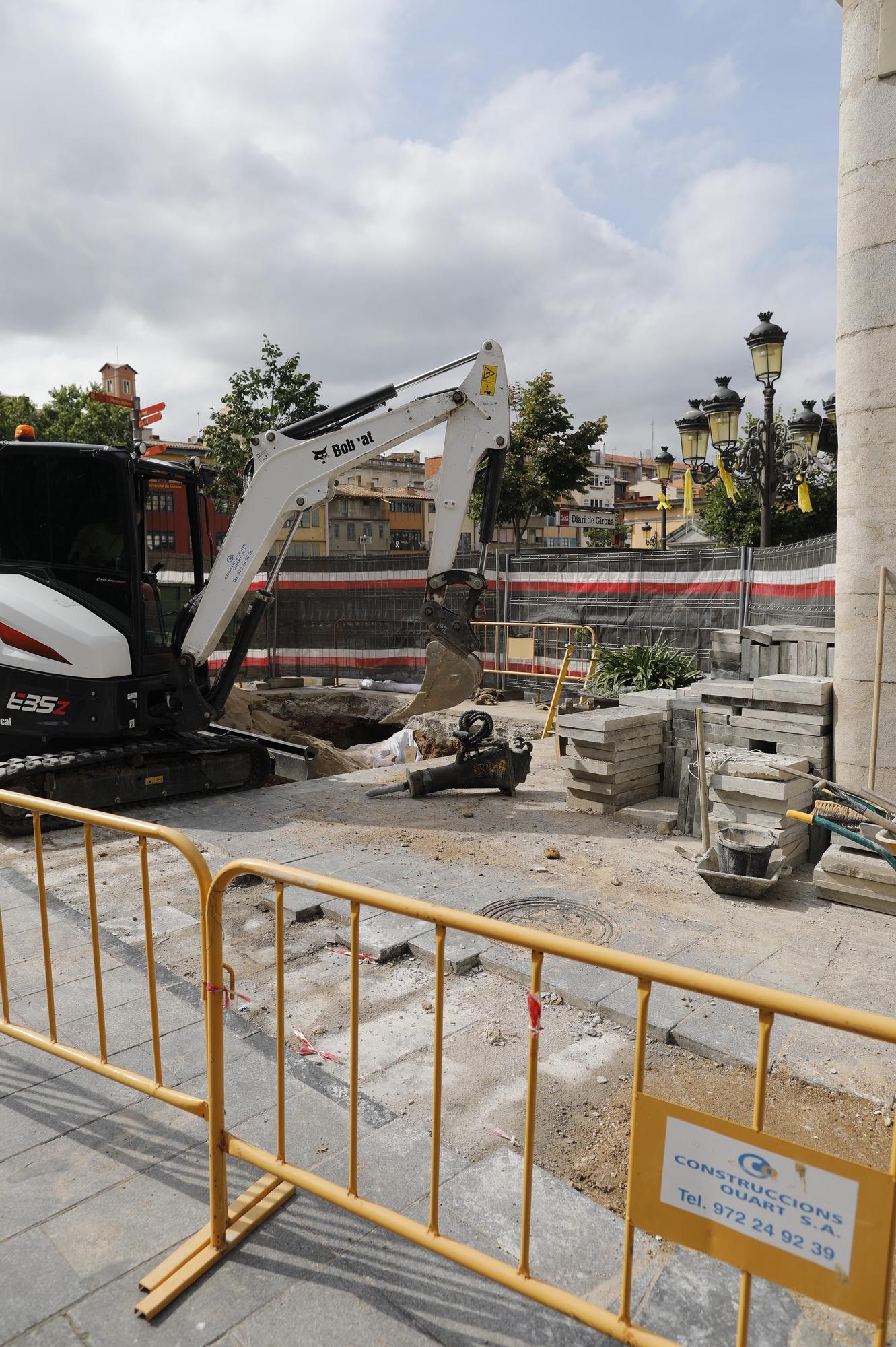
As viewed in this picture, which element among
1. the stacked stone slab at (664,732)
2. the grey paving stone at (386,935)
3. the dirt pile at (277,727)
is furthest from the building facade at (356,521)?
the grey paving stone at (386,935)

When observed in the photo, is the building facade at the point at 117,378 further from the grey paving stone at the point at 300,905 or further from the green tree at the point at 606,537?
the grey paving stone at the point at 300,905

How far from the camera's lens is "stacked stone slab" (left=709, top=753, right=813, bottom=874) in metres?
6.29

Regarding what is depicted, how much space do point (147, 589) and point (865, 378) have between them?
6407 millimetres

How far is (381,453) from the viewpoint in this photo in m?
8.55

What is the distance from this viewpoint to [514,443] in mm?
30484

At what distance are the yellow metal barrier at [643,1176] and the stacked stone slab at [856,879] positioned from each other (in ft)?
12.7

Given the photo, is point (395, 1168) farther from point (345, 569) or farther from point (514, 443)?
point (514, 443)

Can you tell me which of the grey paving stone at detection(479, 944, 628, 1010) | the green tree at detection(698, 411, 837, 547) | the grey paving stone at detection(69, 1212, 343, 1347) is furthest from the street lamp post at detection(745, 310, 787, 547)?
the green tree at detection(698, 411, 837, 547)

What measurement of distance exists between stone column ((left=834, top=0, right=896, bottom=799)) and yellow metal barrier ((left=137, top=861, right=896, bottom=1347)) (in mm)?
4497

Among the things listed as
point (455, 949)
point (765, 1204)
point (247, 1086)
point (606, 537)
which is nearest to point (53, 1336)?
point (247, 1086)

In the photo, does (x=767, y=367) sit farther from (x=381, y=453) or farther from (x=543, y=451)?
(x=543, y=451)

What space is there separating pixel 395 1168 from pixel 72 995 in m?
2.22

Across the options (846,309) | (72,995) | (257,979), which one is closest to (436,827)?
(257,979)

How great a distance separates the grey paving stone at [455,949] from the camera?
4.83m
